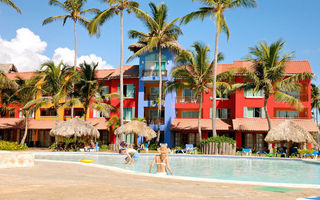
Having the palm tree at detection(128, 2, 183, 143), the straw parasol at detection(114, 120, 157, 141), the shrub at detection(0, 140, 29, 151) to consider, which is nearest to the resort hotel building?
the palm tree at detection(128, 2, 183, 143)

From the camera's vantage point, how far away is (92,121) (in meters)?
37.0

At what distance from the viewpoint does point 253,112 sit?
33.9 m

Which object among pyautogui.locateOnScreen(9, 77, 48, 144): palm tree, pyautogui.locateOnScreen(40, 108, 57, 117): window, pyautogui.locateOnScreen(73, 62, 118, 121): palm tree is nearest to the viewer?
pyautogui.locateOnScreen(9, 77, 48, 144): palm tree

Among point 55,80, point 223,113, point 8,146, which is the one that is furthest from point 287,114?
point 8,146

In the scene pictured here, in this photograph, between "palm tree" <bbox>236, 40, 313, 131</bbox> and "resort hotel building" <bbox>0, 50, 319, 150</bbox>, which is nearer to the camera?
"palm tree" <bbox>236, 40, 313, 131</bbox>

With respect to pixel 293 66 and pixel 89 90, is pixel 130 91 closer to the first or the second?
pixel 89 90

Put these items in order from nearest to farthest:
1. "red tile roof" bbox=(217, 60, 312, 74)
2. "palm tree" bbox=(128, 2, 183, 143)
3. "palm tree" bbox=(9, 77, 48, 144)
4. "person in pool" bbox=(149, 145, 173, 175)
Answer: "person in pool" bbox=(149, 145, 173, 175)
"palm tree" bbox=(128, 2, 183, 143)
"palm tree" bbox=(9, 77, 48, 144)
"red tile roof" bbox=(217, 60, 312, 74)

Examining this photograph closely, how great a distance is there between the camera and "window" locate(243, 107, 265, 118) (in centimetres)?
3372

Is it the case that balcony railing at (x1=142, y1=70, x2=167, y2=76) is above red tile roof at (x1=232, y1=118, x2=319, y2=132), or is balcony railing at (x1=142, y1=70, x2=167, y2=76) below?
above

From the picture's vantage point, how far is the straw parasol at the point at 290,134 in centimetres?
2422

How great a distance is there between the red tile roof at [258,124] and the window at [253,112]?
0.60 m

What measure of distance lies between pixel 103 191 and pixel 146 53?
3054cm

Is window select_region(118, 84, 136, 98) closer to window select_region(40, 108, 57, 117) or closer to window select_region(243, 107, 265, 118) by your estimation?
window select_region(40, 108, 57, 117)

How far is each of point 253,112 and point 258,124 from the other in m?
1.95
